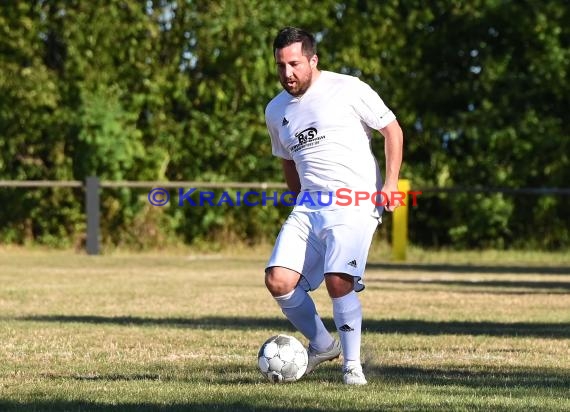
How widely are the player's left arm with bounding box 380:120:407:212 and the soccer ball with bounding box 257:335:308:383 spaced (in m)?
0.94

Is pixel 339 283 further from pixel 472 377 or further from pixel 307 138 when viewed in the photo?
pixel 472 377

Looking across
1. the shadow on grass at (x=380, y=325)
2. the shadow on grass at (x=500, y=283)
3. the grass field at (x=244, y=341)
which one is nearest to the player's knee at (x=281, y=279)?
the grass field at (x=244, y=341)

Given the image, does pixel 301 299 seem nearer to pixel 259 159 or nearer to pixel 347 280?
pixel 347 280

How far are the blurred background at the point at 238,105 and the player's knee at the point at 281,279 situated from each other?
1832 cm

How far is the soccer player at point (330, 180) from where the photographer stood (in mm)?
7973

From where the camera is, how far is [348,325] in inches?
316

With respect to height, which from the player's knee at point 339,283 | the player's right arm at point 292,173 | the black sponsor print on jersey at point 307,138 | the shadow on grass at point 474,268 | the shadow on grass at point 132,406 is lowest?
the shadow on grass at point 474,268

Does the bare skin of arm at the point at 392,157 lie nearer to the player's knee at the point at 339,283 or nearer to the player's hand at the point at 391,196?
the player's hand at the point at 391,196

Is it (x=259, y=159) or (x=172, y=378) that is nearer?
(x=172, y=378)

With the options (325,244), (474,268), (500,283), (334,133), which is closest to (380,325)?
(325,244)

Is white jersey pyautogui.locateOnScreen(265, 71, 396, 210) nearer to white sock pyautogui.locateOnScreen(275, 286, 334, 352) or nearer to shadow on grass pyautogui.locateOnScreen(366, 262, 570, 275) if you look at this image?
white sock pyautogui.locateOnScreen(275, 286, 334, 352)

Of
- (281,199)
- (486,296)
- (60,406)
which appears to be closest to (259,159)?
(281,199)

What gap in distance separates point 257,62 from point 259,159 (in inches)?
71.4

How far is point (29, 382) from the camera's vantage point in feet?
25.9
